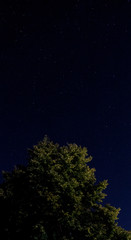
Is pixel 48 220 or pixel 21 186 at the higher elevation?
pixel 21 186

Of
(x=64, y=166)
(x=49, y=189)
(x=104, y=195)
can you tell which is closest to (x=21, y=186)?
(x=49, y=189)

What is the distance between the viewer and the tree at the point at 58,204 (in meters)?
17.9

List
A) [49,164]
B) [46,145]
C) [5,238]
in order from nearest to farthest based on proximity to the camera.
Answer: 1. [5,238]
2. [49,164]
3. [46,145]

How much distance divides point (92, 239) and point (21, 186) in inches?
332

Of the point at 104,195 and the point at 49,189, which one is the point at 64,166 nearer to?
the point at 49,189

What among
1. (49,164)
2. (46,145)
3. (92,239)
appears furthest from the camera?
(46,145)

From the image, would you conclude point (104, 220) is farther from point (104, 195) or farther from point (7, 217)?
point (7, 217)

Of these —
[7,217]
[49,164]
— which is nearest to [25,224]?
[7,217]

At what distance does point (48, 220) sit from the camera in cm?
1836

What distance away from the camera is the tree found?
58.6 ft

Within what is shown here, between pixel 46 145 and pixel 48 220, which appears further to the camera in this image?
pixel 46 145

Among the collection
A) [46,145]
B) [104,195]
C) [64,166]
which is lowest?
[104,195]

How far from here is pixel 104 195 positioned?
64.5 feet

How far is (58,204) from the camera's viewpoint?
58.6ft
